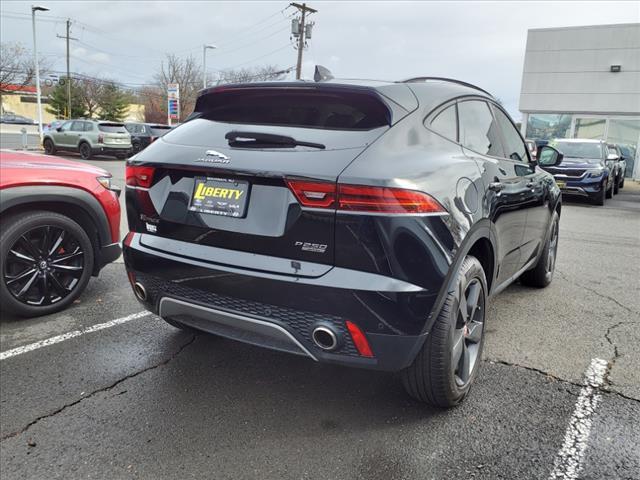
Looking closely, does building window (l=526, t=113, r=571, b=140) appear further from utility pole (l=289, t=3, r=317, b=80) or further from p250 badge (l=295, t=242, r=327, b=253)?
p250 badge (l=295, t=242, r=327, b=253)

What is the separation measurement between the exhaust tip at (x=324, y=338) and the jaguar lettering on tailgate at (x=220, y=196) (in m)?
0.63

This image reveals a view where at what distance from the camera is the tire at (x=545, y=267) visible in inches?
190

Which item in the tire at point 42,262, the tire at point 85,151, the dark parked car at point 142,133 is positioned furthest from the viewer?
the dark parked car at point 142,133

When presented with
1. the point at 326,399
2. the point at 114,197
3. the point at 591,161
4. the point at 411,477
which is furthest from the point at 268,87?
the point at 591,161

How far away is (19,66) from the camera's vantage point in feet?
134

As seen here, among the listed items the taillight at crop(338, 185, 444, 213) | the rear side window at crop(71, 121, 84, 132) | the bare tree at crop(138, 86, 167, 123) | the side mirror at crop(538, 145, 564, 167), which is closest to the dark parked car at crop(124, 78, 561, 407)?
the taillight at crop(338, 185, 444, 213)

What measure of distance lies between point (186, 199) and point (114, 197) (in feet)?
7.10

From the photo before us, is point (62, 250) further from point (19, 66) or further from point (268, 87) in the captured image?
point (19, 66)

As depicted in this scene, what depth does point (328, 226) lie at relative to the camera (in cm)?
219

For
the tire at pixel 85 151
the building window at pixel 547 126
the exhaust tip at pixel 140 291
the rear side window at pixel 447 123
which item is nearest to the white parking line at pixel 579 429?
the rear side window at pixel 447 123

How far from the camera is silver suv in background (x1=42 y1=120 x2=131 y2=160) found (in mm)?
21859

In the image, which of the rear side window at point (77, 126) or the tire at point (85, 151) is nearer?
the tire at point (85, 151)

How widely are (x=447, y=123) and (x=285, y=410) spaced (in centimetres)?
178

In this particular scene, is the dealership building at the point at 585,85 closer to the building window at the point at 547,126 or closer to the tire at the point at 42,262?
the building window at the point at 547,126
